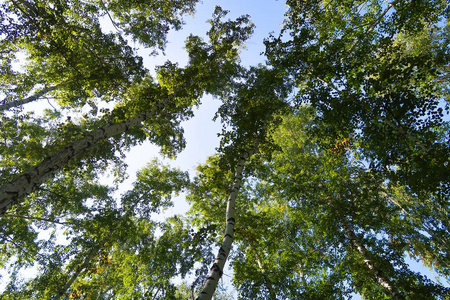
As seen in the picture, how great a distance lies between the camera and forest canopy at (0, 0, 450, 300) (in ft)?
18.3

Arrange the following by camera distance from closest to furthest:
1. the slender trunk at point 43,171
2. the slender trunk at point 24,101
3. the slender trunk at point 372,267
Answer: the slender trunk at point 43,171 < the slender trunk at point 372,267 < the slender trunk at point 24,101

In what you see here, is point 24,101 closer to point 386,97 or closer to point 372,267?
point 386,97

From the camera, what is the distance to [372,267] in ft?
22.2

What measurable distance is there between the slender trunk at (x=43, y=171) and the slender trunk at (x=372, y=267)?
9772 mm

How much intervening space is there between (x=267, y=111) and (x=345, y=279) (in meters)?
6.93

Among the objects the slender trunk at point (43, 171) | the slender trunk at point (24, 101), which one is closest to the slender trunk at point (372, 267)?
the slender trunk at point (43, 171)

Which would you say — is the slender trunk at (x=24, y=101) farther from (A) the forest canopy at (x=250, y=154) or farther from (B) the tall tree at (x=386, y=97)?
(B) the tall tree at (x=386, y=97)

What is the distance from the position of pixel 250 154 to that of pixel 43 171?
20.1ft

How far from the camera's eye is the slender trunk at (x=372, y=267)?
6000 millimetres

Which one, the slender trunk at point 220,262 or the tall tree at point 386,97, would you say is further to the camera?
the tall tree at point 386,97

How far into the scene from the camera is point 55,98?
503 inches

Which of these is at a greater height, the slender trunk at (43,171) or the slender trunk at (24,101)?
the slender trunk at (24,101)

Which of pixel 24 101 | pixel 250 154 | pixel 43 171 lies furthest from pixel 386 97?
pixel 24 101

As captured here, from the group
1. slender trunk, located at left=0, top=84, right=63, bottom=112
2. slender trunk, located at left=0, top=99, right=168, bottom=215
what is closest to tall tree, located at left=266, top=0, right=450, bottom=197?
slender trunk, located at left=0, top=99, right=168, bottom=215
